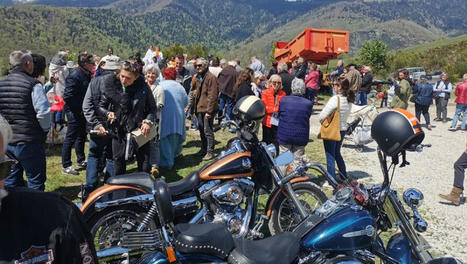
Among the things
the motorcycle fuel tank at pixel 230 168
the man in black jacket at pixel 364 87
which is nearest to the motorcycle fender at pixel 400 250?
the motorcycle fuel tank at pixel 230 168

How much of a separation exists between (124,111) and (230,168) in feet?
5.32

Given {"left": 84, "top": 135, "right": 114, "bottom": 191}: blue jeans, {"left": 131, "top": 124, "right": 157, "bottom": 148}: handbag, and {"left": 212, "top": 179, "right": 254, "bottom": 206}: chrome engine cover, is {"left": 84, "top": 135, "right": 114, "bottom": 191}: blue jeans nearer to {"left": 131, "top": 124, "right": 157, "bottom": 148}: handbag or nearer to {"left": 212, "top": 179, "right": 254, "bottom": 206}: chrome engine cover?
{"left": 131, "top": 124, "right": 157, "bottom": 148}: handbag

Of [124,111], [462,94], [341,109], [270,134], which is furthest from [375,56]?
[124,111]

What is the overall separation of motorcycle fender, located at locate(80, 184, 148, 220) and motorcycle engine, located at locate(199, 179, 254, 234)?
26.3 inches

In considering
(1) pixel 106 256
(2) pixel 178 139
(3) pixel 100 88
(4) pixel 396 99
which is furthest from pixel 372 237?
(4) pixel 396 99

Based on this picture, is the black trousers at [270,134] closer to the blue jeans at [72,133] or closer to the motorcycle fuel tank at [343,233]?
the blue jeans at [72,133]

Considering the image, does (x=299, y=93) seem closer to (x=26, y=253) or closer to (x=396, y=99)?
(x=26, y=253)

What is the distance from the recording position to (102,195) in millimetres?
3230

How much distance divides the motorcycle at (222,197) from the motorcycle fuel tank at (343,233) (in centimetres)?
74

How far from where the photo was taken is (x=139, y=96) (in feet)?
14.6

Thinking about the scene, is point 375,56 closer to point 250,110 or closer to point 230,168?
point 250,110

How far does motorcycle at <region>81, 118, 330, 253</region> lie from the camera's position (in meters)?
3.26

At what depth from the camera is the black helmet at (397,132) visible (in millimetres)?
2326

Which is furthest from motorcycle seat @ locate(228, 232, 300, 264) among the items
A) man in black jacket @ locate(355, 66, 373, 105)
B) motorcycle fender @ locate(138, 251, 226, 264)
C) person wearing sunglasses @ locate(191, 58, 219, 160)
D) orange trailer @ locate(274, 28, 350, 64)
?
orange trailer @ locate(274, 28, 350, 64)
